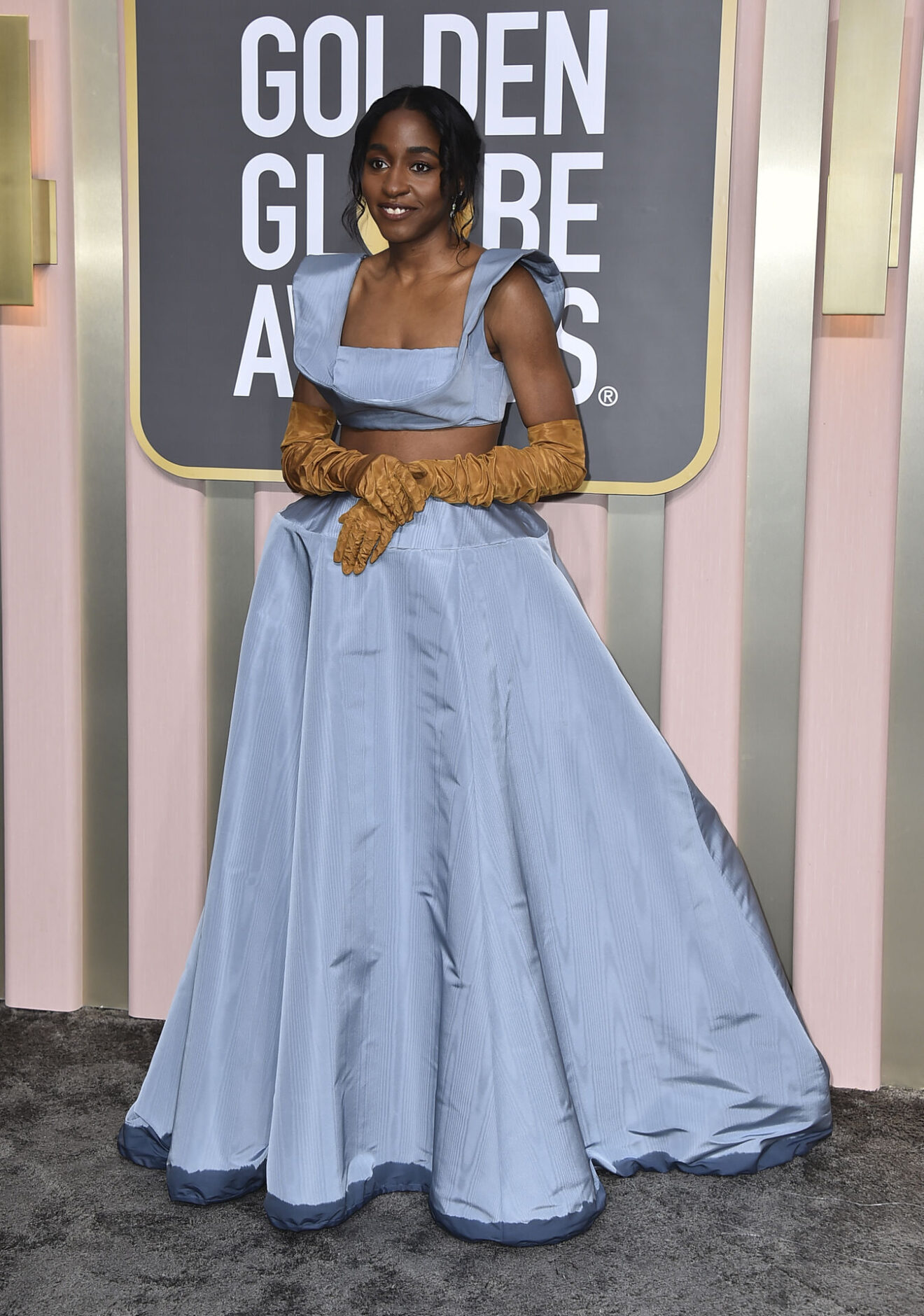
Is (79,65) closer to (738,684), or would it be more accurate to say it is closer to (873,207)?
(873,207)

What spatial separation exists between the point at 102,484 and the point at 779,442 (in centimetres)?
113

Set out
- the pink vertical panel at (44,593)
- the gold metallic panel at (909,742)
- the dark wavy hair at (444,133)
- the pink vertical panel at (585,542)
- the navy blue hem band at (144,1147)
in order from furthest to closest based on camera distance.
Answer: the pink vertical panel at (44,593)
the pink vertical panel at (585,542)
the gold metallic panel at (909,742)
the navy blue hem band at (144,1147)
the dark wavy hair at (444,133)

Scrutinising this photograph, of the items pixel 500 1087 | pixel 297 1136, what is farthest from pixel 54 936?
pixel 500 1087

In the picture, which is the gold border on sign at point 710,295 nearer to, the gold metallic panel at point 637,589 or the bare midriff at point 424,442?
the gold metallic panel at point 637,589

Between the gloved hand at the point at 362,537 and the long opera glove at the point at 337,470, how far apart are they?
0.6 inches

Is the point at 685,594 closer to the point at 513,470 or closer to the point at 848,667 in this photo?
the point at 848,667

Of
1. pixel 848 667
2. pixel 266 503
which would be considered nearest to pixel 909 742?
pixel 848 667

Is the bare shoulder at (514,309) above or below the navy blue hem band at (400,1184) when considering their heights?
above

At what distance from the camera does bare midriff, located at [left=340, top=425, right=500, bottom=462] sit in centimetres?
191

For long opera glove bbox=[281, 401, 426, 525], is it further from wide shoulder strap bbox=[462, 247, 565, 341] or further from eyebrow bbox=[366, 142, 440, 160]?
eyebrow bbox=[366, 142, 440, 160]

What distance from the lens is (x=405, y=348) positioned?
1905mm

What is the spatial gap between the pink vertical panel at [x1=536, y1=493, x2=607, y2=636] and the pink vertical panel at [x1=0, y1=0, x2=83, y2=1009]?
84 centimetres

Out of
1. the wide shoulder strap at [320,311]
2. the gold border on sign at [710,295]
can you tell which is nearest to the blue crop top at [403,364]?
the wide shoulder strap at [320,311]

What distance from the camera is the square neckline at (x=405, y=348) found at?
1869 millimetres
